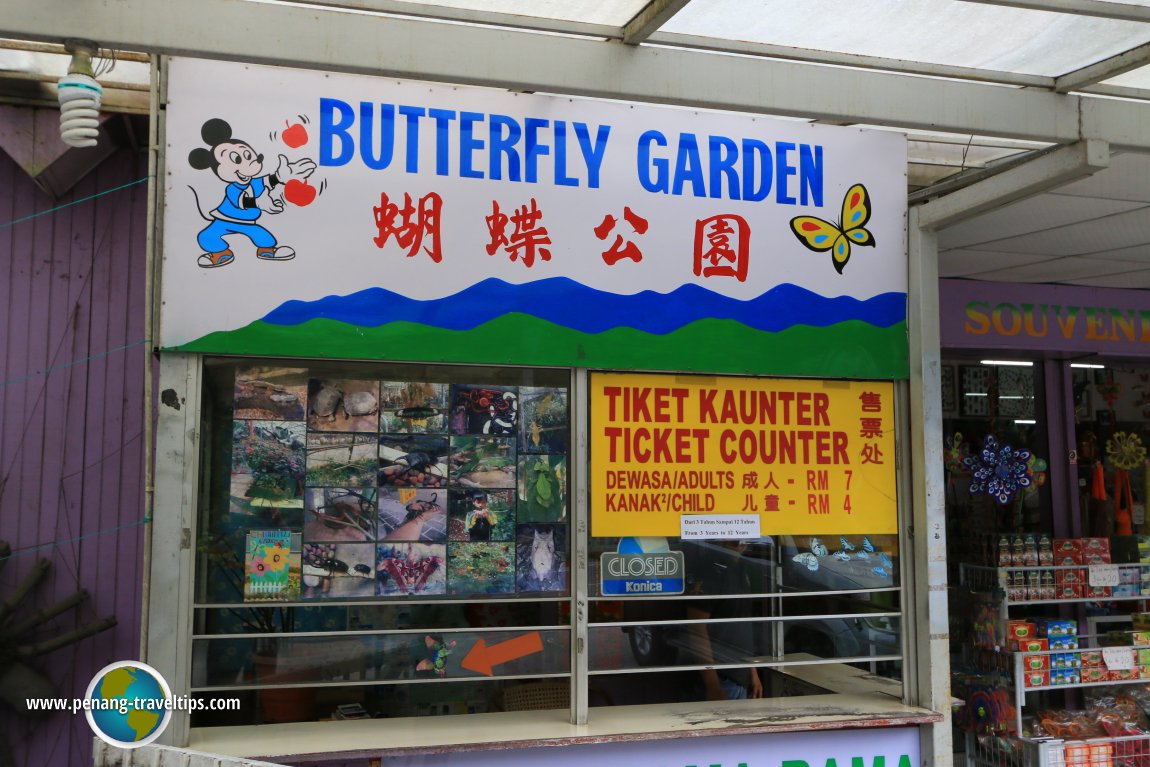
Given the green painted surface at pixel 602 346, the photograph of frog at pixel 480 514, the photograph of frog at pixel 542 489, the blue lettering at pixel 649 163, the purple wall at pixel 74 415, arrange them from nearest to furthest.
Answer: the green painted surface at pixel 602 346 → the photograph of frog at pixel 480 514 → the photograph of frog at pixel 542 489 → the blue lettering at pixel 649 163 → the purple wall at pixel 74 415

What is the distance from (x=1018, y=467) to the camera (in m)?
7.50

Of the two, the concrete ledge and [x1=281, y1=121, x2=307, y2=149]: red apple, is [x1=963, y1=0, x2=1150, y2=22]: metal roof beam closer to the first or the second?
[x1=281, y1=121, x2=307, y2=149]: red apple

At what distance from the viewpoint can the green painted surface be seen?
4.75 metres

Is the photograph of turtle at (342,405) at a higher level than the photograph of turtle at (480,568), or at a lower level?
higher

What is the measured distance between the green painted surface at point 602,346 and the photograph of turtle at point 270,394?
0.54 feet

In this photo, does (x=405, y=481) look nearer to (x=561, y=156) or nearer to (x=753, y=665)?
(x=561, y=156)

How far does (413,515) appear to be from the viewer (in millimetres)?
5027

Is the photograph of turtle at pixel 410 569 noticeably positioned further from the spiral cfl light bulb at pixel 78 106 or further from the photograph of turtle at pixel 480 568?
the spiral cfl light bulb at pixel 78 106

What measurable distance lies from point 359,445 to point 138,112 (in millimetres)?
2050

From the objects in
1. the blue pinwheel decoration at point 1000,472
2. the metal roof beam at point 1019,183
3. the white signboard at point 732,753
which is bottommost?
the white signboard at point 732,753

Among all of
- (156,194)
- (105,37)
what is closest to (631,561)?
(156,194)

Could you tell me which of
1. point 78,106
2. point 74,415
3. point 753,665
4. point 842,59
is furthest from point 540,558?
point 78,106

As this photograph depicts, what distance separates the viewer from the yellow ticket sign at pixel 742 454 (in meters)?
5.25

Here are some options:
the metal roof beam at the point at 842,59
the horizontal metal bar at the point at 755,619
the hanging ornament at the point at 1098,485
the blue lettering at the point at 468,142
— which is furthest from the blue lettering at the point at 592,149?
the hanging ornament at the point at 1098,485
